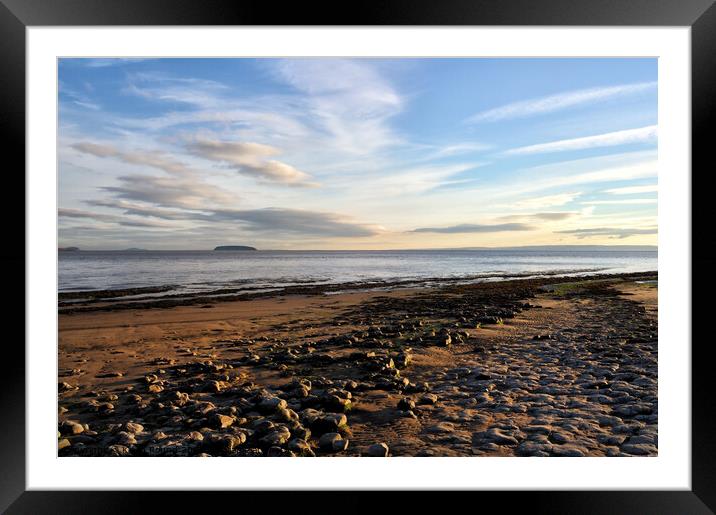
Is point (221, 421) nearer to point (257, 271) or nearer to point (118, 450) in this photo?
point (118, 450)

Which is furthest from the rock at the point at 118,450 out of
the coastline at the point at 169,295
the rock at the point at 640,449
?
the coastline at the point at 169,295

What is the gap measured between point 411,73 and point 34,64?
606 cm

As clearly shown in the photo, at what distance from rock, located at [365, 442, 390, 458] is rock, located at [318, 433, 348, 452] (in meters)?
0.15

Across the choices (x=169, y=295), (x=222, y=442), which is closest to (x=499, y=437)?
(x=222, y=442)

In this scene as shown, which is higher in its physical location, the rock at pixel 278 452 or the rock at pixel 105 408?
the rock at pixel 278 452

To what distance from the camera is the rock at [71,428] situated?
7.92ft

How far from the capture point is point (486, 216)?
26609 mm

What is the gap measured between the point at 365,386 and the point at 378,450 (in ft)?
3.14

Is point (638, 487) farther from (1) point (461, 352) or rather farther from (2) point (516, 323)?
(2) point (516, 323)

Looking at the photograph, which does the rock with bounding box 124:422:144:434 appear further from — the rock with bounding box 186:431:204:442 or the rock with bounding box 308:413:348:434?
the rock with bounding box 308:413:348:434

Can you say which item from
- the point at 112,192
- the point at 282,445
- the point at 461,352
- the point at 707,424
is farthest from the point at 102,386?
the point at 112,192

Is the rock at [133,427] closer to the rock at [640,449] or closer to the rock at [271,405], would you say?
the rock at [271,405]

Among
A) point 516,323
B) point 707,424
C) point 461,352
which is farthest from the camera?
point 516,323

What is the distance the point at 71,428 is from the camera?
8.00ft
